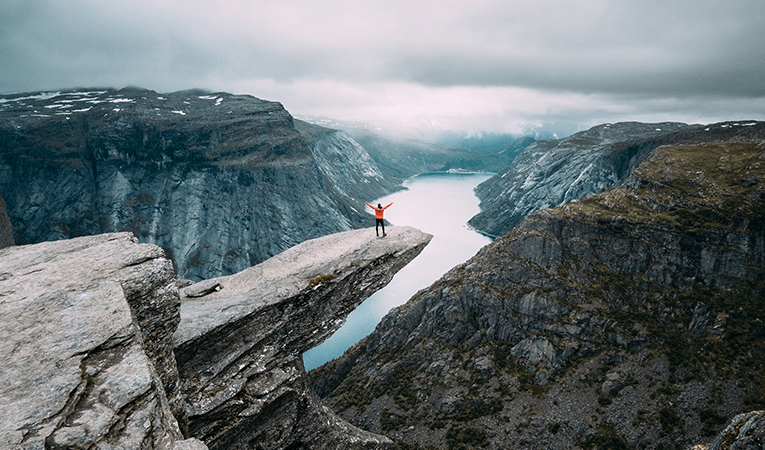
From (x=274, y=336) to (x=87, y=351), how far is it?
1578 cm

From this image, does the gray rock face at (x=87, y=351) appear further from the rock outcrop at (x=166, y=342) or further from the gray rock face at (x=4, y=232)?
the gray rock face at (x=4, y=232)

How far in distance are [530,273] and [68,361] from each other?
110914mm

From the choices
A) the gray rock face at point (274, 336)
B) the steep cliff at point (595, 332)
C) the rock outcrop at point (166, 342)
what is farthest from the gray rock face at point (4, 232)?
the steep cliff at point (595, 332)

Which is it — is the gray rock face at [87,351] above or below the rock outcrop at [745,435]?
above

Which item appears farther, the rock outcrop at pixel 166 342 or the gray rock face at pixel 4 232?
the gray rock face at pixel 4 232

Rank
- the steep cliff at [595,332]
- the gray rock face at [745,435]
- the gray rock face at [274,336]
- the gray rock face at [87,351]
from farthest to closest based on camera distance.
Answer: the steep cliff at [595,332] → the gray rock face at [274,336] → the gray rock face at [745,435] → the gray rock face at [87,351]

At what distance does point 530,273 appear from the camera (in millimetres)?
105562

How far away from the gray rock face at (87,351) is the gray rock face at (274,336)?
5.26 meters

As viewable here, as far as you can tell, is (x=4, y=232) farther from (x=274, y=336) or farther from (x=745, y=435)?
(x=745, y=435)

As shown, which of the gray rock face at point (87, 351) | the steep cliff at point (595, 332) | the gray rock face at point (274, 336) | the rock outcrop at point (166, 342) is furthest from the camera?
the steep cliff at point (595, 332)

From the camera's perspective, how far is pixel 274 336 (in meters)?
28.4

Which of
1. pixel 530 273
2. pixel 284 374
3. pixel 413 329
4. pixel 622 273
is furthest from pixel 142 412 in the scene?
pixel 622 273

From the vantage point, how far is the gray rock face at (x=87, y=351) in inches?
431

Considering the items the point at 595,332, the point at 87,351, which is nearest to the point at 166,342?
the point at 87,351
